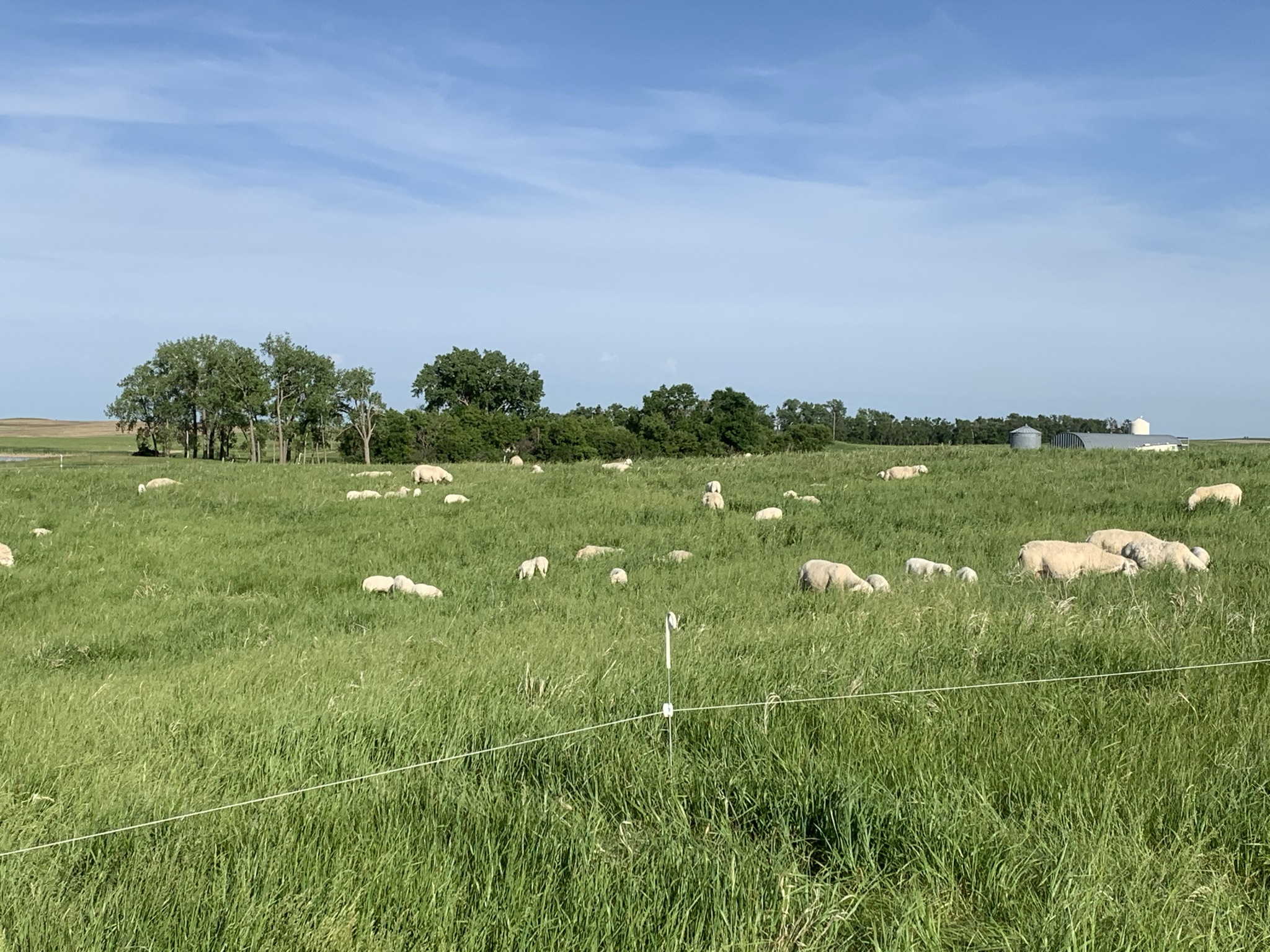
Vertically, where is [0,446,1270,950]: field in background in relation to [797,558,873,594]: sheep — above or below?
below

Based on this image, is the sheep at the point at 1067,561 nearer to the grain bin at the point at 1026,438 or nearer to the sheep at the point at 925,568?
the sheep at the point at 925,568

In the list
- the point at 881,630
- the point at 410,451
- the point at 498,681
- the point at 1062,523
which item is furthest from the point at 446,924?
the point at 410,451

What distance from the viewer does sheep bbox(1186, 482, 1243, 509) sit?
41.2 feet

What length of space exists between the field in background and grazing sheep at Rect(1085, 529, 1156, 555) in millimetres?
1584

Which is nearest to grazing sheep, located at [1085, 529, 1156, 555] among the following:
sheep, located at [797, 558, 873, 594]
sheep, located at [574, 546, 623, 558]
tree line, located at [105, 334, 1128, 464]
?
sheep, located at [797, 558, 873, 594]

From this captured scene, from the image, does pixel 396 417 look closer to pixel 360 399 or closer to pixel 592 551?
pixel 360 399

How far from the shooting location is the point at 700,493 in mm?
15680

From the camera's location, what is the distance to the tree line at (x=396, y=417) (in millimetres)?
76000

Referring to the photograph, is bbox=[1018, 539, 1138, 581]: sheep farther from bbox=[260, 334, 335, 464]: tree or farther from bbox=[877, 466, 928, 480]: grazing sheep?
bbox=[260, 334, 335, 464]: tree

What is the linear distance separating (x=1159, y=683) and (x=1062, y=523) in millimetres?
8307

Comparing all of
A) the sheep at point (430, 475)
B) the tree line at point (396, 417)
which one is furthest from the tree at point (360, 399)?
the sheep at point (430, 475)

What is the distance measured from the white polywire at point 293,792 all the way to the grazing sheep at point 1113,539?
8.22 meters

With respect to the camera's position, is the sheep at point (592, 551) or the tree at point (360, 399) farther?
the tree at point (360, 399)

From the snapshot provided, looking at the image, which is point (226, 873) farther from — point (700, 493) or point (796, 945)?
point (700, 493)
